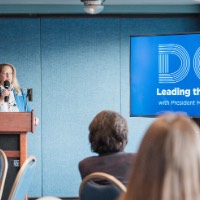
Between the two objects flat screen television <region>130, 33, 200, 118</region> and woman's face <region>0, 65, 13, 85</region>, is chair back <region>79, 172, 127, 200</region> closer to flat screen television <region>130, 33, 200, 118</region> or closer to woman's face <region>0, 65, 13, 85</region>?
flat screen television <region>130, 33, 200, 118</region>

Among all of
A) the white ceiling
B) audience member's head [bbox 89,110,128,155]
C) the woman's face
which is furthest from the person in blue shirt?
the white ceiling

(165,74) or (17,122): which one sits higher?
(165,74)

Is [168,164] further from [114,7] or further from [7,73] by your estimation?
[114,7]

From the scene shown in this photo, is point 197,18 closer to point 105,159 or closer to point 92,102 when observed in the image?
point 92,102

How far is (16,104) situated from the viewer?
469cm

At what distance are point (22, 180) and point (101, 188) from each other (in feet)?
1.91

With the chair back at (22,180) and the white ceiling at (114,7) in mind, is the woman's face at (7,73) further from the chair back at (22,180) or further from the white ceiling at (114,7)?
the chair back at (22,180)

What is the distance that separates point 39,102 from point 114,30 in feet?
4.60

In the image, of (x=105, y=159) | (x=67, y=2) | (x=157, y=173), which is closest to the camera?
(x=157, y=173)

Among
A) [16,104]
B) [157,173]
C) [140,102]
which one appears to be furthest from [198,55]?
[157,173]

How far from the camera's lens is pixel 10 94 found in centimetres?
468

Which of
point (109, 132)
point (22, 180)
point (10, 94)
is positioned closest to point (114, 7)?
point (10, 94)

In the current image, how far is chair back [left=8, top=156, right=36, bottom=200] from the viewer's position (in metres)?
2.53

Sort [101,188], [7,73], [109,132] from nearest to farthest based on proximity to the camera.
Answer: [101,188], [109,132], [7,73]
